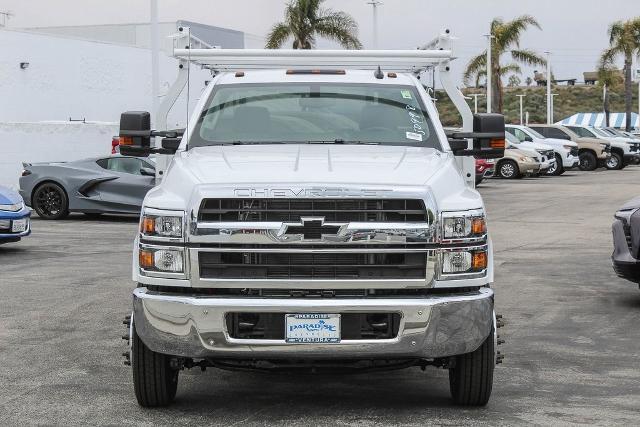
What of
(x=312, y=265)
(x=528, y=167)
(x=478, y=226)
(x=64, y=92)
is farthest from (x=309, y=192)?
(x=64, y=92)

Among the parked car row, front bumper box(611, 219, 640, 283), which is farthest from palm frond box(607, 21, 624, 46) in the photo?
front bumper box(611, 219, 640, 283)

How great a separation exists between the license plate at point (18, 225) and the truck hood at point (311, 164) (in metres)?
8.76

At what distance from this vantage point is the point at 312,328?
6.26 meters

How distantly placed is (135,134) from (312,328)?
2522mm

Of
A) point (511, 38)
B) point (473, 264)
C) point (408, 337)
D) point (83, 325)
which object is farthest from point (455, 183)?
point (511, 38)

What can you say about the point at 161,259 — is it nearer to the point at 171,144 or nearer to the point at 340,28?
the point at 171,144

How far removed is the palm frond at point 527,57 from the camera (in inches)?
A: 2456

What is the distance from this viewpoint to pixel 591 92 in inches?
5561

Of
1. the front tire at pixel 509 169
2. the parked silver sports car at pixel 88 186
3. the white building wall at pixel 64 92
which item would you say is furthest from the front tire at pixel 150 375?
the front tire at pixel 509 169

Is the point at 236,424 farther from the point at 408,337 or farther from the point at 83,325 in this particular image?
the point at 83,325

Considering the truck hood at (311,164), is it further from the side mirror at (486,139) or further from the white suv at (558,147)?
the white suv at (558,147)

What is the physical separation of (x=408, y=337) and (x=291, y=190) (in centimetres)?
98

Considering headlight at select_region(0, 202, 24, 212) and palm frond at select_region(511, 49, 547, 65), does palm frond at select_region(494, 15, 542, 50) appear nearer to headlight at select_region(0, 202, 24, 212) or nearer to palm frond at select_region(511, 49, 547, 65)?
palm frond at select_region(511, 49, 547, 65)

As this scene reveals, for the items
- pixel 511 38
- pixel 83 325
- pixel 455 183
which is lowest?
pixel 83 325
